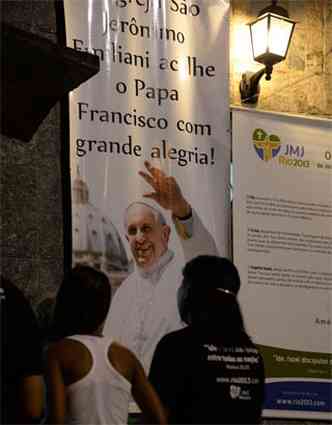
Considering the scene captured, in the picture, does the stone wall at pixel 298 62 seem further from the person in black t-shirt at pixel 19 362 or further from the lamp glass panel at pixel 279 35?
the person in black t-shirt at pixel 19 362

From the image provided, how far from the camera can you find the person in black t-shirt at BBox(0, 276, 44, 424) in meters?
5.61

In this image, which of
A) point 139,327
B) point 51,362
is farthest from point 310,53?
point 51,362

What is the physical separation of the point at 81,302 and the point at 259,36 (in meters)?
2.23

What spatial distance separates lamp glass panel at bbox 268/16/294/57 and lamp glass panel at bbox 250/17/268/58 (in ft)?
0.13

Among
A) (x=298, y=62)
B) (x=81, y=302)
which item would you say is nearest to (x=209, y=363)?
(x=81, y=302)

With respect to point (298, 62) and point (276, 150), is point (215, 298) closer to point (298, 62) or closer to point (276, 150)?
point (276, 150)

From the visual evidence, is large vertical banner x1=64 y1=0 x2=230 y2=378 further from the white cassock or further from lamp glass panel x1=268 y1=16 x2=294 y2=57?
lamp glass panel x1=268 y1=16 x2=294 y2=57

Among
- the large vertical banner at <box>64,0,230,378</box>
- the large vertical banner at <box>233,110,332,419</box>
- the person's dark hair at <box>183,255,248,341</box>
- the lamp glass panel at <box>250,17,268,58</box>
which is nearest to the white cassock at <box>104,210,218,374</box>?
the large vertical banner at <box>64,0,230,378</box>

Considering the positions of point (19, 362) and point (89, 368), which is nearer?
point (19, 362)

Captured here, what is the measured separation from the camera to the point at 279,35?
23.1 ft

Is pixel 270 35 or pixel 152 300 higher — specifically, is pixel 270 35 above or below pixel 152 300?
above

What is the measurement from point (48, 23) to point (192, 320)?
2.03 metres

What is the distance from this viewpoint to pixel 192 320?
6.15 meters

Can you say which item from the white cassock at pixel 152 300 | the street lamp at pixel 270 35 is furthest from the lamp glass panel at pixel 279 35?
the white cassock at pixel 152 300
